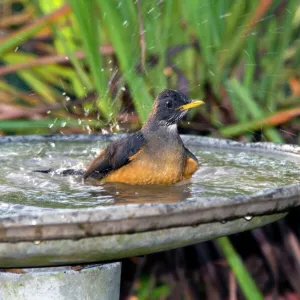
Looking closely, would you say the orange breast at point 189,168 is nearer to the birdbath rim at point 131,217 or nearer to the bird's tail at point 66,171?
the bird's tail at point 66,171

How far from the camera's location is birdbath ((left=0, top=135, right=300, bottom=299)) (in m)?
1.78

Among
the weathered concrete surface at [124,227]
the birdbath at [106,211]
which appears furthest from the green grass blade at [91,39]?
the weathered concrete surface at [124,227]

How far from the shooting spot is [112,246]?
1935mm

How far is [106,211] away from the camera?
5.80ft

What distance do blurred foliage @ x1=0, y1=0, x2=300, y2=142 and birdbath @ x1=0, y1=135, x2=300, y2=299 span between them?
1.94 ft

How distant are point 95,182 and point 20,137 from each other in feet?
2.30

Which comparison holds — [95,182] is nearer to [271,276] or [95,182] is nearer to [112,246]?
[112,246]

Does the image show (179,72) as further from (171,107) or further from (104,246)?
(104,246)

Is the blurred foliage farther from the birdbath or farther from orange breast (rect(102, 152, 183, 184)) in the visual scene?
orange breast (rect(102, 152, 183, 184))

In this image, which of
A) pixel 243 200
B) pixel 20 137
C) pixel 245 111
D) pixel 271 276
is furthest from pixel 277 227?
pixel 243 200

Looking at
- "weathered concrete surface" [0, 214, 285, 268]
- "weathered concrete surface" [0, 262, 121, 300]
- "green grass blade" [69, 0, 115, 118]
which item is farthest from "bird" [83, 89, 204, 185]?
"green grass blade" [69, 0, 115, 118]

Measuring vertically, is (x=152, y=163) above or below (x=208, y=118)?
below

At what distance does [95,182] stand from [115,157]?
0.11 meters

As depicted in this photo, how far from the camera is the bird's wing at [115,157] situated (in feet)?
9.04
